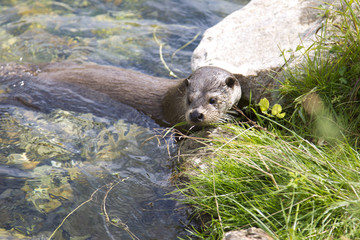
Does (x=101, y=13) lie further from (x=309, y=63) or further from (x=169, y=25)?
(x=309, y=63)

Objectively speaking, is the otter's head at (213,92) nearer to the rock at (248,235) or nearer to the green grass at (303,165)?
the green grass at (303,165)

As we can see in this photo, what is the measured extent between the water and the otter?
138mm

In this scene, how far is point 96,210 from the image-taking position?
2.88 metres

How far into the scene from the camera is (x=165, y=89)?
4234 millimetres

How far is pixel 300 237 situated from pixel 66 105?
314 centimetres

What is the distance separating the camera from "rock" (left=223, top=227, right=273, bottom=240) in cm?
208

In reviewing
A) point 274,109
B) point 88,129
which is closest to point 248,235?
point 274,109

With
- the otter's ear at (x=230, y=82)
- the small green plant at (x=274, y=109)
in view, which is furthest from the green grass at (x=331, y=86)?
the otter's ear at (x=230, y=82)

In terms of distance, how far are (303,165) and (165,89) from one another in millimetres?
2205

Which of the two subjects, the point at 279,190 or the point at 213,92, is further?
the point at 213,92

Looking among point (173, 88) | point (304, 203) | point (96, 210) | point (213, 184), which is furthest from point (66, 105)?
point (304, 203)

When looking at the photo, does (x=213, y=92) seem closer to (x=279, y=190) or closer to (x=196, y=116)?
(x=196, y=116)

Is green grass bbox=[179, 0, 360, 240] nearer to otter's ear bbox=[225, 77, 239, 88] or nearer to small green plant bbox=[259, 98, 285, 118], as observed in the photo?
small green plant bbox=[259, 98, 285, 118]

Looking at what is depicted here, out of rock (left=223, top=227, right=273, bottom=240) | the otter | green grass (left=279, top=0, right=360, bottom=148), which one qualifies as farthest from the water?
green grass (left=279, top=0, right=360, bottom=148)
